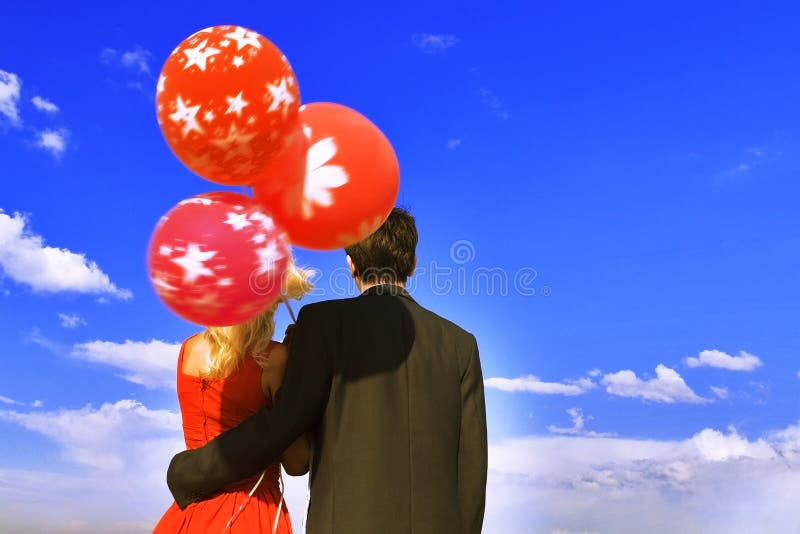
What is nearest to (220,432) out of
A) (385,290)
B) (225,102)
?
(385,290)

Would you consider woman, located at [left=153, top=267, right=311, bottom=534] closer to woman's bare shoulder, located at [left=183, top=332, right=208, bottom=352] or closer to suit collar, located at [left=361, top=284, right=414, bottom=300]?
woman's bare shoulder, located at [left=183, top=332, right=208, bottom=352]

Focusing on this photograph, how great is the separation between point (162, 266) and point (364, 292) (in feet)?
2.66

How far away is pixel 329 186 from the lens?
299cm

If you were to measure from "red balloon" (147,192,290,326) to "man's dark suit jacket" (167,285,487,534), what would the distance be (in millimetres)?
325

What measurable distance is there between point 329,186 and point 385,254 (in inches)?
19.5

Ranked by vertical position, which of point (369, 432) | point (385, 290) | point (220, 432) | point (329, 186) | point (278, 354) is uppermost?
point (329, 186)

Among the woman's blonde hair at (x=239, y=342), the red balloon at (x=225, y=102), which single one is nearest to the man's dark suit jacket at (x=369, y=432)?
the woman's blonde hair at (x=239, y=342)

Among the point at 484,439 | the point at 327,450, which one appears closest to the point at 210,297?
the point at 327,450

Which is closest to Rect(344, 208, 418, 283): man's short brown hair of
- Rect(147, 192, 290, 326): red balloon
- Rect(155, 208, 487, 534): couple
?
Rect(155, 208, 487, 534): couple

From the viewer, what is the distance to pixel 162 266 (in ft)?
9.36

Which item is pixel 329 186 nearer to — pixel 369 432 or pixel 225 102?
pixel 225 102

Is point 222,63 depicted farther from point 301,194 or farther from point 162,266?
point 162,266

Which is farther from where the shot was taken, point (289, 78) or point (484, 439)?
point (484, 439)

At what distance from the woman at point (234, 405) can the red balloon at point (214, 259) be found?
0.42 meters
